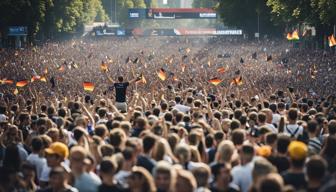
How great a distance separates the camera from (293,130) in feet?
51.5

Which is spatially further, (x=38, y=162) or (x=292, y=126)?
(x=292, y=126)

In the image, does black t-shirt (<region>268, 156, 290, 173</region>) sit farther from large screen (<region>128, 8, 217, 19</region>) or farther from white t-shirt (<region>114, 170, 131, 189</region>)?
large screen (<region>128, 8, 217, 19</region>)

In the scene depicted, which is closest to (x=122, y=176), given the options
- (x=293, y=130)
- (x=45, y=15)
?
(x=293, y=130)

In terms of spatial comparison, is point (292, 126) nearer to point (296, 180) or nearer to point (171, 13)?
point (296, 180)

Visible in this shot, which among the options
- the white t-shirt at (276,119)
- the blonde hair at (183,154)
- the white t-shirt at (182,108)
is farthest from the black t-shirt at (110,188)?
the white t-shirt at (182,108)

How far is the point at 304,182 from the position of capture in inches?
411

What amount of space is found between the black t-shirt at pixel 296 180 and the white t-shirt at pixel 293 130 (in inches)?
192

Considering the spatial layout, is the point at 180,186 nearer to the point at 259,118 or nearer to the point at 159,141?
the point at 159,141

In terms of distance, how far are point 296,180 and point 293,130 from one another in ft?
17.4

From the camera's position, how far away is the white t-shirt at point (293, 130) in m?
15.5

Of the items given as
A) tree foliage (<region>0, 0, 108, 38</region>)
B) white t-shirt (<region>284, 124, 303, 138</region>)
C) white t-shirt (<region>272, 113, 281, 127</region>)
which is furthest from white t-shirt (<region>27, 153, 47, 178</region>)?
tree foliage (<region>0, 0, 108, 38</region>)

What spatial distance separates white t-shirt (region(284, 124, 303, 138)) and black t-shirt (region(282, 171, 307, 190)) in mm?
4875

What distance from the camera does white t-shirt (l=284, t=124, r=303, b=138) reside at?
1549 cm

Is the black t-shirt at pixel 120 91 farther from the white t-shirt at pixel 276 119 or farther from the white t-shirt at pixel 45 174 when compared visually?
the white t-shirt at pixel 45 174
